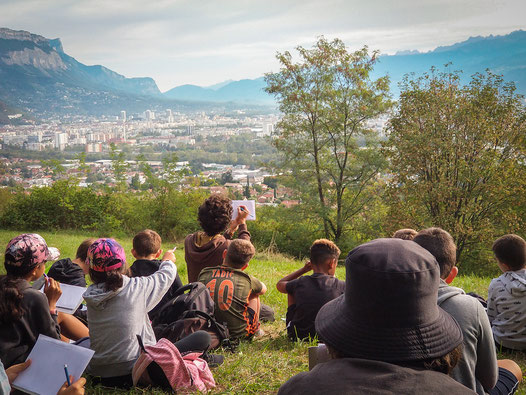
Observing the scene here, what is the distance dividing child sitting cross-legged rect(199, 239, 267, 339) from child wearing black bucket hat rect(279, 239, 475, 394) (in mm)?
2907

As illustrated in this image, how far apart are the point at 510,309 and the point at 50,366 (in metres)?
3.72

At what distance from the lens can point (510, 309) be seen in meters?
4.03

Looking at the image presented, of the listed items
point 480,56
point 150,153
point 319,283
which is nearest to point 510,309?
point 319,283

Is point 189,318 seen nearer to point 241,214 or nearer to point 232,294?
point 232,294

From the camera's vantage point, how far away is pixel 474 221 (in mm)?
16828

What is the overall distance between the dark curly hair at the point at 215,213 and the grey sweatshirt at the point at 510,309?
2.75m

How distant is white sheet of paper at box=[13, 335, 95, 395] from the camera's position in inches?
102

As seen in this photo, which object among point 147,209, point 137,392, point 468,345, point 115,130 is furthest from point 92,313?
point 115,130

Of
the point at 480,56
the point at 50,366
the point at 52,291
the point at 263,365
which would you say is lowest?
the point at 263,365

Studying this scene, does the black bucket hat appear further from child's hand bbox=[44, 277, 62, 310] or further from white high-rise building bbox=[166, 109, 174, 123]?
white high-rise building bbox=[166, 109, 174, 123]

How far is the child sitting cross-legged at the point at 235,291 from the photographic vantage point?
4.28 metres

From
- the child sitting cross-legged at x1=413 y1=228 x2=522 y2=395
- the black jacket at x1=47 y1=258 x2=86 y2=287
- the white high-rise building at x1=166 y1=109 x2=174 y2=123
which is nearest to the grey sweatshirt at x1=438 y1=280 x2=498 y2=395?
the child sitting cross-legged at x1=413 y1=228 x2=522 y2=395

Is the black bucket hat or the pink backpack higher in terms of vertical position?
the black bucket hat

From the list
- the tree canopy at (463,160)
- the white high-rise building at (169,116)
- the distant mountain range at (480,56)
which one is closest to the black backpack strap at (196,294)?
the tree canopy at (463,160)
